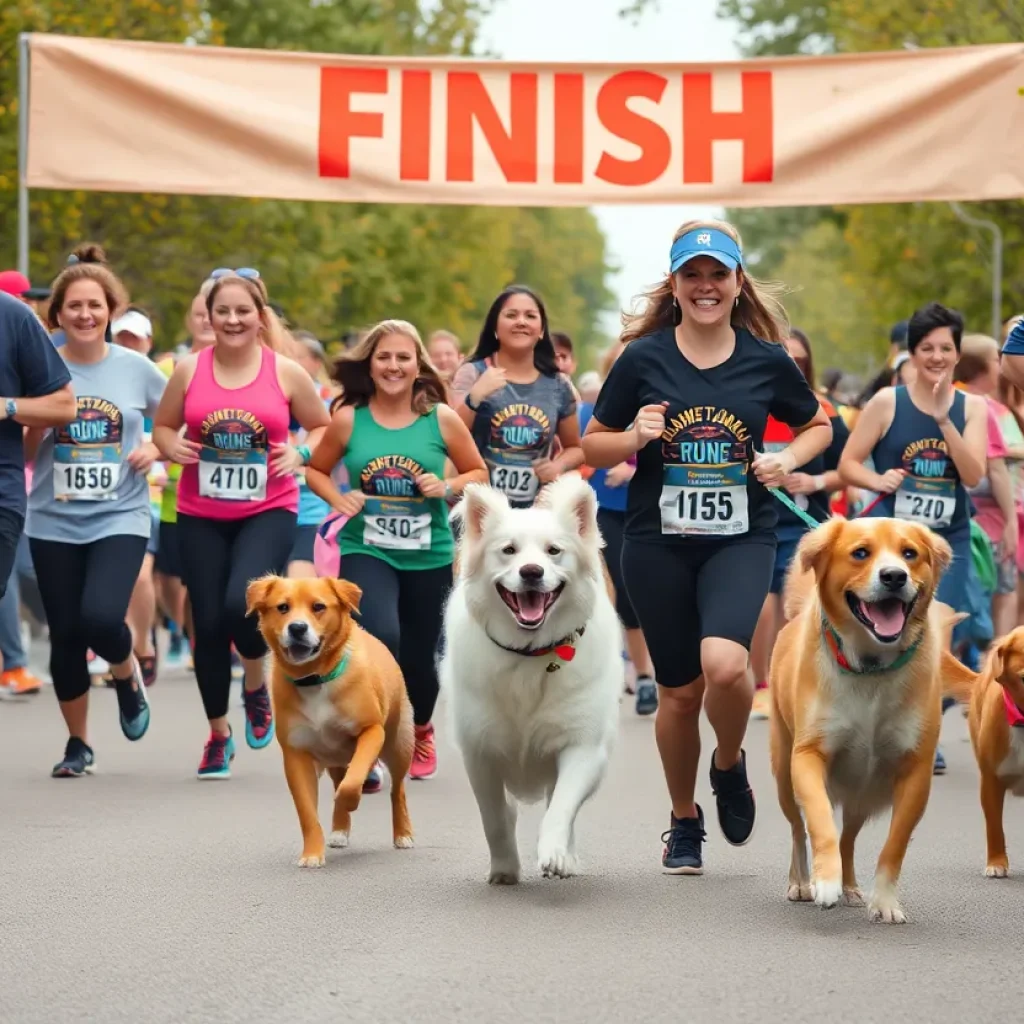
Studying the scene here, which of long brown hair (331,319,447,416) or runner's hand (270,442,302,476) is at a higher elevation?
long brown hair (331,319,447,416)

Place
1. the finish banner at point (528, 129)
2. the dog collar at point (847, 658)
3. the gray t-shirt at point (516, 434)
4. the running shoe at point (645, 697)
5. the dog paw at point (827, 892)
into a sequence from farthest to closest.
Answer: the running shoe at point (645, 697)
the finish banner at point (528, 129)
the gray t-shirt at point (516, 434)
the dog collar at point (847, 658)
the dog paw at point (827, 892)

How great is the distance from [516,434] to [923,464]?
2055mm

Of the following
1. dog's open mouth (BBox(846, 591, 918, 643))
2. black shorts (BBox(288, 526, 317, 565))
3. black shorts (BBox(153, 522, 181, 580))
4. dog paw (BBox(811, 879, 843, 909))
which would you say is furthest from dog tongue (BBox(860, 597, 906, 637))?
black shorts (BBox(153, 522, 181, 580))

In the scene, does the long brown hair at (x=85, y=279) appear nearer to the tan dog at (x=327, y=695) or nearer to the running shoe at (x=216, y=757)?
the running shoe at (x=216, y=757)

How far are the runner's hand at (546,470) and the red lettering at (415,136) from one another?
136 inches

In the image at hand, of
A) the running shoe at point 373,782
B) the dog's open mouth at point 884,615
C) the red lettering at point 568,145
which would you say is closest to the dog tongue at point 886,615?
the dog's open mouth at point 884,615

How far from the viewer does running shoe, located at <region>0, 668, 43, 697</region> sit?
1573 centimetres

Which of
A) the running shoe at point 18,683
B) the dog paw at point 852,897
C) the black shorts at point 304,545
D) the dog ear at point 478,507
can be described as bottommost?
the dog paw at point 852,897

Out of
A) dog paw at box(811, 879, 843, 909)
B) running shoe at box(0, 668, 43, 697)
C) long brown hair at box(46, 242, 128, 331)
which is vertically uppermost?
long brown hair at box(46, 242, 128, 331)

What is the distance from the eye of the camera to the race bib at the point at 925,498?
38.9ft

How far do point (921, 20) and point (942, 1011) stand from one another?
37955 mm

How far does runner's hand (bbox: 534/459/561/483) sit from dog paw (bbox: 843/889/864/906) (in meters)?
→ 4.35

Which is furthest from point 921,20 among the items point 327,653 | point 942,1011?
point 942,1011

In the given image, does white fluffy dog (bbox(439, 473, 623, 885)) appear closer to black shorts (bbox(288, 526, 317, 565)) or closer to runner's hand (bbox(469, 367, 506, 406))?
runner's hand (bbox(469, 367, 506, 406))
